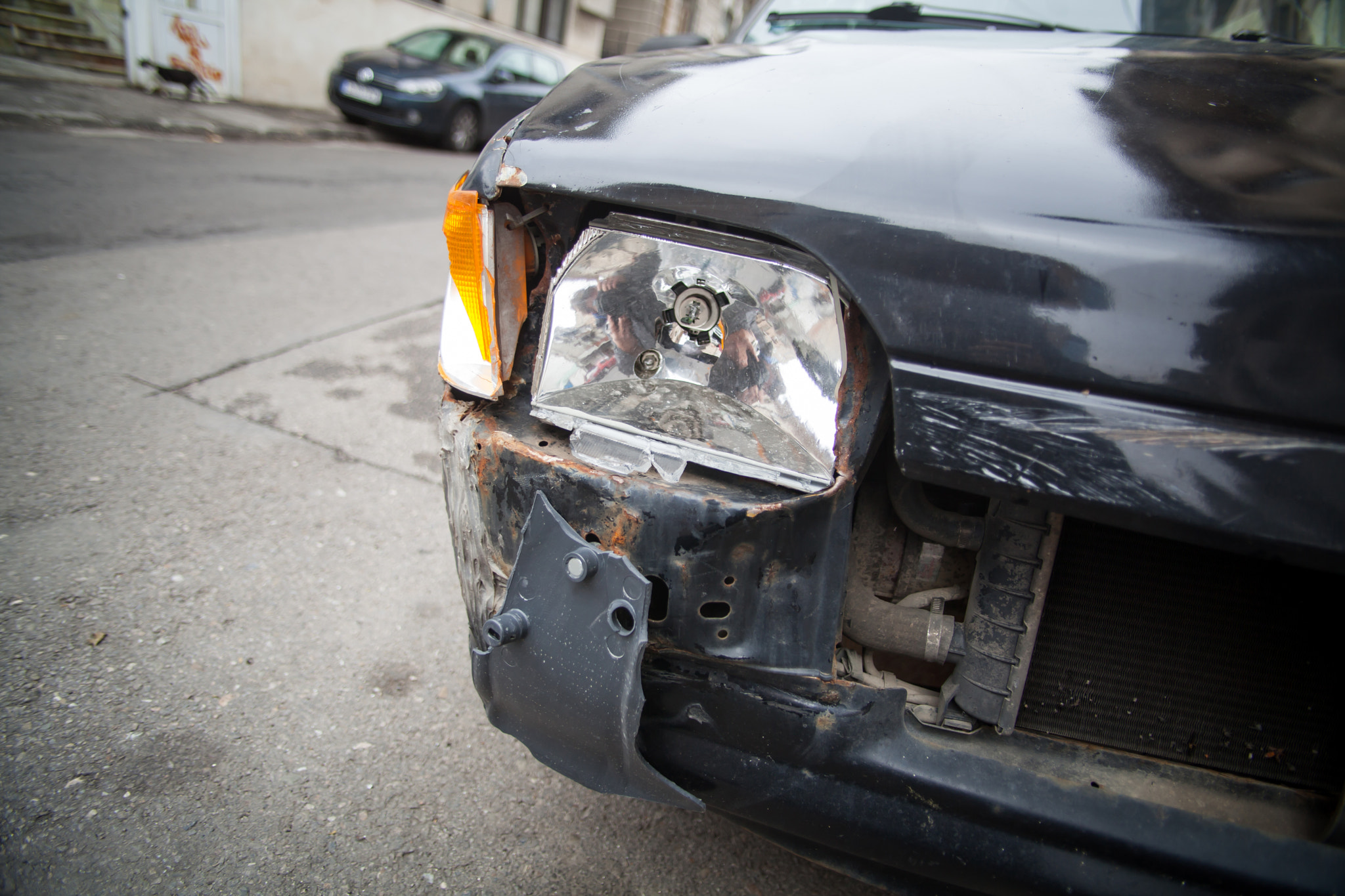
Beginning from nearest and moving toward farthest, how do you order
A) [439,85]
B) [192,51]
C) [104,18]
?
[104,18]
[192,51]
[439,85]

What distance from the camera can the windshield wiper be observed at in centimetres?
200

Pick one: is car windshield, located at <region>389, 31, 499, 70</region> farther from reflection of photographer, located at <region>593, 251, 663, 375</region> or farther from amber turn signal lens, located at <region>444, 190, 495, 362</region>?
reflection of photographer, located at <region>593, 251, 663, 375</region>

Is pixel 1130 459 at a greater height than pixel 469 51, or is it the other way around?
pixel 469 51

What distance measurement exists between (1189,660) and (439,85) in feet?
37.9

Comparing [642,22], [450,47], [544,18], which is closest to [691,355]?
[450,47]

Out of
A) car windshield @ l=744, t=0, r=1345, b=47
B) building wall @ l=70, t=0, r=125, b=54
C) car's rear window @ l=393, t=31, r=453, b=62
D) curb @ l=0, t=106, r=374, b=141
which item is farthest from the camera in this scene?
car's rear window @ l=393, t=31, r=453, b=62

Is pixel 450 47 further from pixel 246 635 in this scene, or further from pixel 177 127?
pixel 246 635

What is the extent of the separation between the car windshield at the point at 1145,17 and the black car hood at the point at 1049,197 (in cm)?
73

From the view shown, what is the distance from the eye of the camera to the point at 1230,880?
40.9 inches

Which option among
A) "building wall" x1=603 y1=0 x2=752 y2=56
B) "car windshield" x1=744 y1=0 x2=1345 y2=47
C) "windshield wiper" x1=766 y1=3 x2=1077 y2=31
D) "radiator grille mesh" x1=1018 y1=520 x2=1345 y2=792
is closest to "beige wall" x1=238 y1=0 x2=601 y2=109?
"building wall" x1=603 y1=0 x2=752 y2=56

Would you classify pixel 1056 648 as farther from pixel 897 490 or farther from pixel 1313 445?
pixel 1313 445

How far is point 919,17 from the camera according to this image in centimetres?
210

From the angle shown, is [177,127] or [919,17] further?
[177,127]

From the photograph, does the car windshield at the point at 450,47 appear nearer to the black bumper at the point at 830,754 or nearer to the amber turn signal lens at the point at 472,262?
the amber turn signal lens at the point at 472,262
